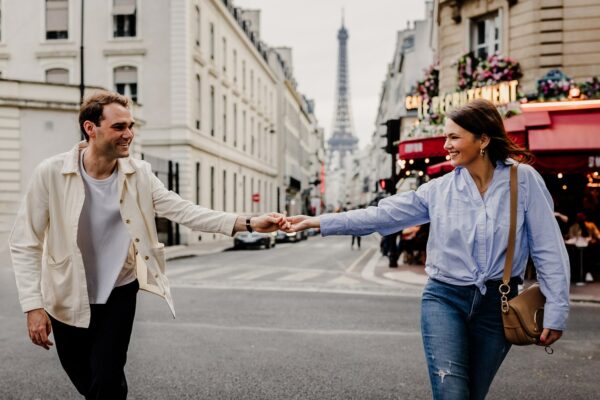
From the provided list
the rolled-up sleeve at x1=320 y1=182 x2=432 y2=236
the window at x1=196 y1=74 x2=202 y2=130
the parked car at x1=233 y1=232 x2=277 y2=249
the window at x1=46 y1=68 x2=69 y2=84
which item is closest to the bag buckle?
the rolled-up sleeve at x1=320 y1=182 x2=432 y2=236

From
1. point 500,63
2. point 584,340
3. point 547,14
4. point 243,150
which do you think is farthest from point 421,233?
point 243,150

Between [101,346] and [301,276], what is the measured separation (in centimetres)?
1264

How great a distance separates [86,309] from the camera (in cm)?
337

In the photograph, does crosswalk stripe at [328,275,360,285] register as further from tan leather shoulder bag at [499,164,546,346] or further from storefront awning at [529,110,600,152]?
tan leather shoulder bag at [499,164,546,346]

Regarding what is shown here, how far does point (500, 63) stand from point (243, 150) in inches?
1301

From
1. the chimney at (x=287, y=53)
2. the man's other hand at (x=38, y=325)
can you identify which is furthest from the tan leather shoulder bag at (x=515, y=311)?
the chimney at (x=287, y=53)

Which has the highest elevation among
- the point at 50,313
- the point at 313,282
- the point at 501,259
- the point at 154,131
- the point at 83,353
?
the point at 154,131

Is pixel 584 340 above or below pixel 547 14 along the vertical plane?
below

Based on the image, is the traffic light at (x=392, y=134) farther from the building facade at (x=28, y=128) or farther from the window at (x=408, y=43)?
the window at (x=408, y=43)

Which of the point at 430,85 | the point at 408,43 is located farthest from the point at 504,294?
the point at 408,43

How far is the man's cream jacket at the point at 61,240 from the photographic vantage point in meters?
3.41

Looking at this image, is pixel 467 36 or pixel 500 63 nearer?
pixel 500 63

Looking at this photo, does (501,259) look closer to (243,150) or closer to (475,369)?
(475,369)

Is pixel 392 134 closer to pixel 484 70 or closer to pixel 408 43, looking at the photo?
pixel 484 70
